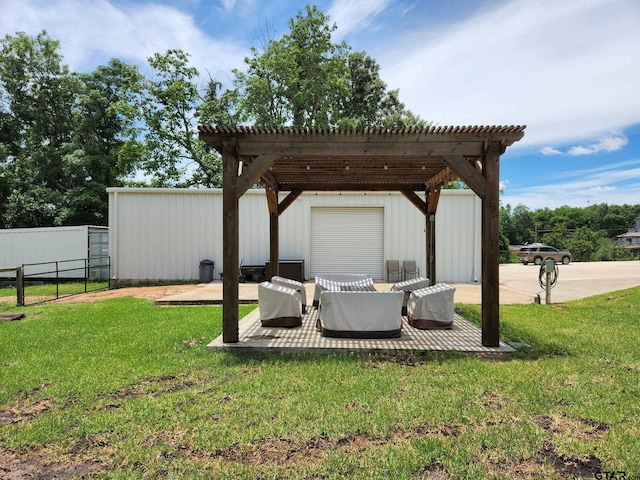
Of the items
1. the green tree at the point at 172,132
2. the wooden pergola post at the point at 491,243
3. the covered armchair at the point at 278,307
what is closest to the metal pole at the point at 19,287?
the covered armchair at the point at 278,307

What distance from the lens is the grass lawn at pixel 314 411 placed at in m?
2.14

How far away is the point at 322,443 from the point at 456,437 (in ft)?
2.86

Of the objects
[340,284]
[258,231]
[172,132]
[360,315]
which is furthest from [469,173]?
[172,132]

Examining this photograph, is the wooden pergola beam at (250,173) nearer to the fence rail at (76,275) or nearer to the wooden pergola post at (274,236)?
the wooden pergola post at (274,236)

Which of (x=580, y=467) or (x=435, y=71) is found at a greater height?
(x=435, y=71)

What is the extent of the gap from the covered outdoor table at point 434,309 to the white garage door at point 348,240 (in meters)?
6.42

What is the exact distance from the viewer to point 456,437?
7.97ft

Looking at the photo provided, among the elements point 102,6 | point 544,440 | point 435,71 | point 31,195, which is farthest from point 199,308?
point 31,195

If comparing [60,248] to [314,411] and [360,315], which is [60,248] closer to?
[360,315]

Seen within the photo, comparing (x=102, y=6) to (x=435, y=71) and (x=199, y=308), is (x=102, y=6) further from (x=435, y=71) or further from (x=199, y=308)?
(x=435, y=71)

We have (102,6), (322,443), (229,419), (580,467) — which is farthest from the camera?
(102,6)

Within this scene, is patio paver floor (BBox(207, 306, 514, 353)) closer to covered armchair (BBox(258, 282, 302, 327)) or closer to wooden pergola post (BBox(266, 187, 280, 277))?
covered armchair (BBox(258, 282, 302, 327))

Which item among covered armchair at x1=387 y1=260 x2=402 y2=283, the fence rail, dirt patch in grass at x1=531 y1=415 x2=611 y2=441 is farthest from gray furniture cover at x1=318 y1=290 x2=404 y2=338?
the fence rail

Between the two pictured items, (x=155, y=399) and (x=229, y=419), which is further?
(x=155, y=399)
